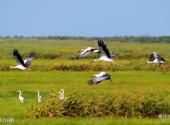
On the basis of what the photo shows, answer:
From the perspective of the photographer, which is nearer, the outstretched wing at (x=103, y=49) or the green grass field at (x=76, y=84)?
the green grass field at (x=76, y=84)

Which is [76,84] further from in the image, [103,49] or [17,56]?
[103,49]

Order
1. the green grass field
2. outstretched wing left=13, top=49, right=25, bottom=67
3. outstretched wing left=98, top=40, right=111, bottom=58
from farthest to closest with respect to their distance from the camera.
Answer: outstretched wing left=13, top=49, right=25, bottom=67, outstretched wing left=98, top=40, right=111, bottom=58, the green grass field

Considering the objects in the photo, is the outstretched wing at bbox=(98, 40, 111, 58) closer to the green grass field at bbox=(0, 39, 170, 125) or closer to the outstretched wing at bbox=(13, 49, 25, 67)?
the green grass field at bbox=(0, 39, 170, 125)

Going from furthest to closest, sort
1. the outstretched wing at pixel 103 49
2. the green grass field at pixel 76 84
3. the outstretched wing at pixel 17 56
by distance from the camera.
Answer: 1. the outstretched wing at pixel 17 56
2. the outstretched wing at pixel 103 49
3. the green grass field at pixel 76 84

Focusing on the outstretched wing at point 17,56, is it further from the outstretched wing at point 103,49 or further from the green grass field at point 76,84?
the outstretched wing at point 103,49

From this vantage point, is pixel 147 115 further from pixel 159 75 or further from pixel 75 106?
pixel 159 75

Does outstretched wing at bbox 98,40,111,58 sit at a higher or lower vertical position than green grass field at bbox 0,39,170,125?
higher

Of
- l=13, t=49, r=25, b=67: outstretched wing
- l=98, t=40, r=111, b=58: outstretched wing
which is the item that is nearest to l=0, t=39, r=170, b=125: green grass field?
l=13, t=49, r=25, b=67: outstretched wing

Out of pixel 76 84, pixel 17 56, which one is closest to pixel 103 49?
pixel 17 56

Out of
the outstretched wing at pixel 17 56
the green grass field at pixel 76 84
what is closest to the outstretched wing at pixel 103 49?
the green grass field at pixel 76 84

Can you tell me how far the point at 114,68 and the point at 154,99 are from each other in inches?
741

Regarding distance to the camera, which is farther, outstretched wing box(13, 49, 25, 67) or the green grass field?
outstretched wing box(13, 49, 25, 67)

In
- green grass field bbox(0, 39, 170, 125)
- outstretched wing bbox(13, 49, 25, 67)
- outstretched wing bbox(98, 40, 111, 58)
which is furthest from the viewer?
outstretched wing bbox(13, 49, 25, 67)

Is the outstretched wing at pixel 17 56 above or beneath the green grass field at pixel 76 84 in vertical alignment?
above
